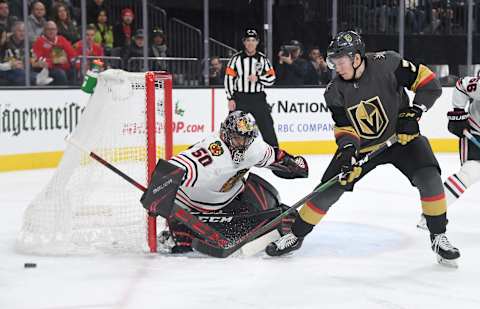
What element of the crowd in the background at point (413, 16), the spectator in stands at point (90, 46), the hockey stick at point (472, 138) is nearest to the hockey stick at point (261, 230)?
the hockey stick at point (472, 138)

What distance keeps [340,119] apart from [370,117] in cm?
12

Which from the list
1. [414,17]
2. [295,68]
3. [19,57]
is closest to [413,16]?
[414,17]

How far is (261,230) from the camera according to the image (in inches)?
134

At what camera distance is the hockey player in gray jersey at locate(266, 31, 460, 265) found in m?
3.14

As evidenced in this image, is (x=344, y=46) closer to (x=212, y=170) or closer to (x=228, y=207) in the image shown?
(x=212, y=170)

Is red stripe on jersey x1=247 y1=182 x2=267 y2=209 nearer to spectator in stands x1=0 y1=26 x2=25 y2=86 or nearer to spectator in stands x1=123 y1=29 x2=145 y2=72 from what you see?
spectator in stands x1=0 y1=26 x2=25 y2=86

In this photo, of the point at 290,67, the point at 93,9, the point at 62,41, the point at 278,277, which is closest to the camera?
the point at 278,277

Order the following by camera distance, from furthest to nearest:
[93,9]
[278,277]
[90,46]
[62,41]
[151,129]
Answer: [93,9]
[90,46]
[62,41]
[151,129]
[278,277]

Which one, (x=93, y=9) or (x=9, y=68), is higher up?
(x=93, y=9)

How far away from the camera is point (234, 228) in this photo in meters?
3.47

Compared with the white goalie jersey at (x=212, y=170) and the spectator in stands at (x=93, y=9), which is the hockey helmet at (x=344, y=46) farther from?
the spectator in stands at (x=93, y=9)

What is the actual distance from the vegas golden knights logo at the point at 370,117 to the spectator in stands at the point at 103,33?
16.0 ft

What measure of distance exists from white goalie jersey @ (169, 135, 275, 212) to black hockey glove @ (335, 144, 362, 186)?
1.25ft

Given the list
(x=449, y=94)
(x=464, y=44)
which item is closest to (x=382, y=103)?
(x=449, y=94)
